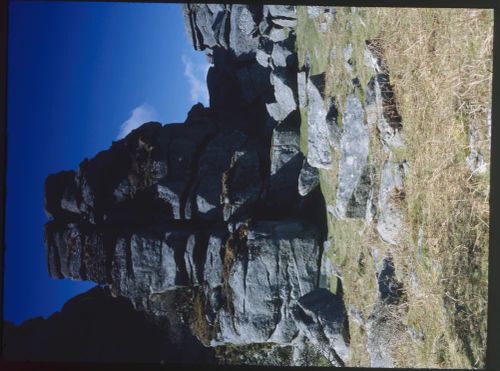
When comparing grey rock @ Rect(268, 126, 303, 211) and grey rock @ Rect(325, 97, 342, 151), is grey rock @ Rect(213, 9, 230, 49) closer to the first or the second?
grey rock @ Rect(268, 126, 303, 211)

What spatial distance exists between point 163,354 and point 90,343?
395cm

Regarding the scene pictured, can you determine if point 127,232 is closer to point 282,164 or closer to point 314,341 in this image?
point 282,164

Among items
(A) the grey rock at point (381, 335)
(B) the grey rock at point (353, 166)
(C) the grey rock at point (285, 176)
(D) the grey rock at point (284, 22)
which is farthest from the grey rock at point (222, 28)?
(A) the grey rock at point (381, 335)

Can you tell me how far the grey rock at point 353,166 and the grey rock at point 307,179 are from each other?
376 cm

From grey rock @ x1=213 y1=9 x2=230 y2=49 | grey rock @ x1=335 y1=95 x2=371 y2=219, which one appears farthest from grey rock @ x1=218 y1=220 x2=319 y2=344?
grey rock @ x1=213 y1=9 x2=230 y2=49

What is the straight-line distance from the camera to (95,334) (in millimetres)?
24359

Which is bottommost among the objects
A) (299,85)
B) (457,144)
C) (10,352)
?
(10,352)

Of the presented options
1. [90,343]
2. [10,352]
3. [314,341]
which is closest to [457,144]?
[314,341]

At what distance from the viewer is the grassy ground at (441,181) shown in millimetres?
9023

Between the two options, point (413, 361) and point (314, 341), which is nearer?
point (413, 361)

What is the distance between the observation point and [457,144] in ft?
32.0

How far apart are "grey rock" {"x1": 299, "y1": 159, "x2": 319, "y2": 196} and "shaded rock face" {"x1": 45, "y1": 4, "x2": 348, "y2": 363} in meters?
0.05

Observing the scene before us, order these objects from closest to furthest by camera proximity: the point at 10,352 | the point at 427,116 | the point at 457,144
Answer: the point at 457,144 → the point at 427,116 → the point at 10,352

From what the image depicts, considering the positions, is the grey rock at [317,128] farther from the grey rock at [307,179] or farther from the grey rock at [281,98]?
the grey rock at [281,98]
